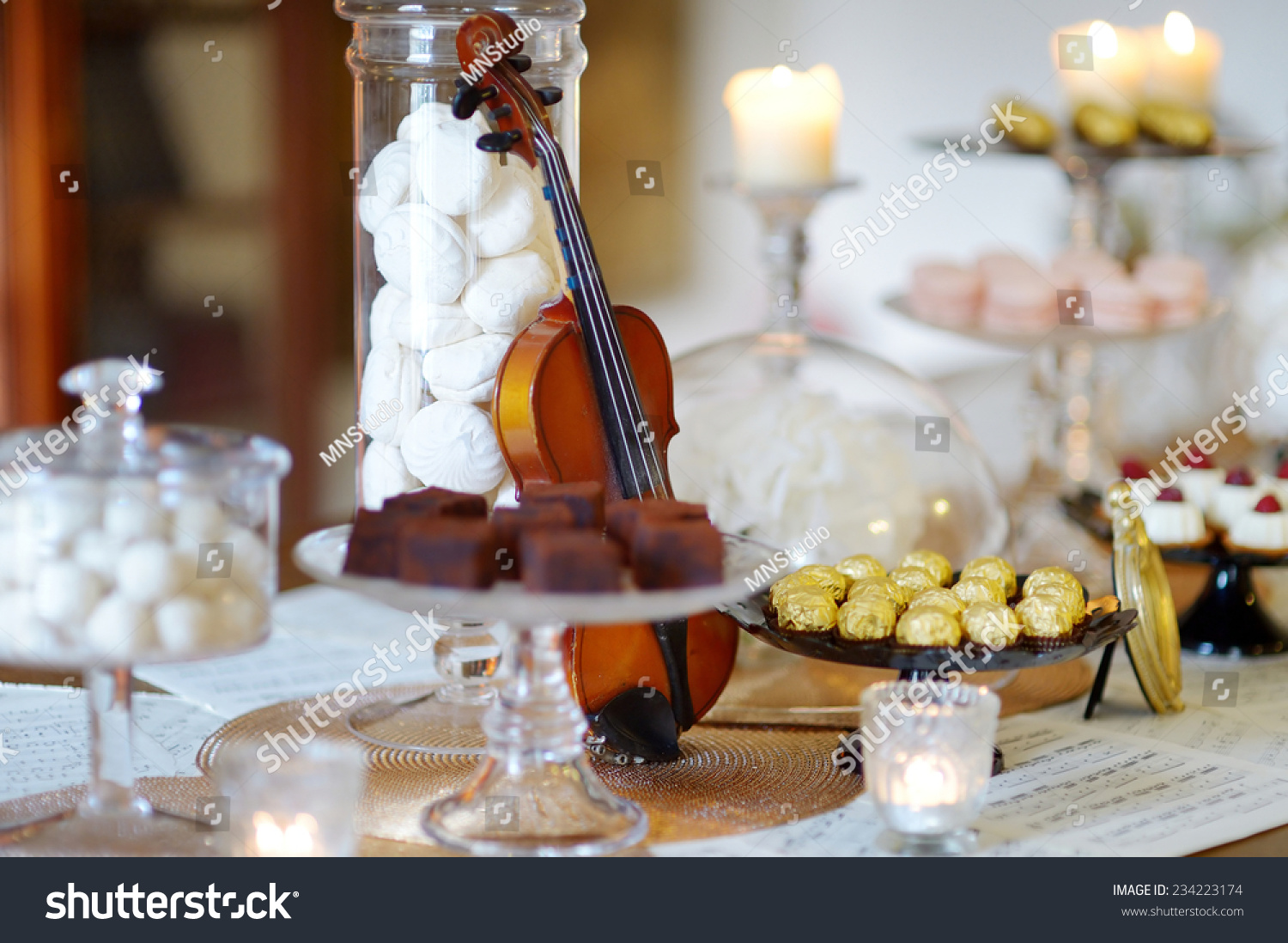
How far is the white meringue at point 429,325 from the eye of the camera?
34.5 inches

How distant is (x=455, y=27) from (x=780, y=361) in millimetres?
397

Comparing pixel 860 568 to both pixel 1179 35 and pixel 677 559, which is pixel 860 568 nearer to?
A: pixel 677 559

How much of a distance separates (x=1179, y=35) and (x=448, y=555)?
1.30 metres

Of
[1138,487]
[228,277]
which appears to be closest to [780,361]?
[1138,487]

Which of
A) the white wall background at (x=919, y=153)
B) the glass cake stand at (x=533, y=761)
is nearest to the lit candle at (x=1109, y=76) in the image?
the white wall background at (x=919, y=153)

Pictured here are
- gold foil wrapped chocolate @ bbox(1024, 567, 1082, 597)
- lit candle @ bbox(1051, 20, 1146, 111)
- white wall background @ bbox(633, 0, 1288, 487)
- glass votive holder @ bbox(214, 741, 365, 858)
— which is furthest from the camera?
white wall background @ bbox(633, 0, 1288, 487)

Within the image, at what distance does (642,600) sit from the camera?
62cm

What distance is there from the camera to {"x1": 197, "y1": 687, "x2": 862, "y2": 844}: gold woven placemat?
0.75m

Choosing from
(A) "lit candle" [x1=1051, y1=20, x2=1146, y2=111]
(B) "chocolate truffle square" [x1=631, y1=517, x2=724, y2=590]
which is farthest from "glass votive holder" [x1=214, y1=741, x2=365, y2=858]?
(A) "lit candle" [x1=1051, y1=20, x2=1146, y2=111]

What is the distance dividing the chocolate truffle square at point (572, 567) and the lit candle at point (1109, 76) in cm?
113

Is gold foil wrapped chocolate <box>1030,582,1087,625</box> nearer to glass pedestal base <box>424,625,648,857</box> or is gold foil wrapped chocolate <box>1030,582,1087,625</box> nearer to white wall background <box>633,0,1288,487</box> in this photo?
glass pedestal base <box>424,625,648,857</box>

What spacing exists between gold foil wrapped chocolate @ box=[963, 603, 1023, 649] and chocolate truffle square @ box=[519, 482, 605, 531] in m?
0.24

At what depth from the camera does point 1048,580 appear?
2.82 feet

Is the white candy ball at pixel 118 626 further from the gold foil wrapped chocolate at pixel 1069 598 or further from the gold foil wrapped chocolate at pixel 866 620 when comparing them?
the gold foil wrapped chocolate at pixel 1069 598
